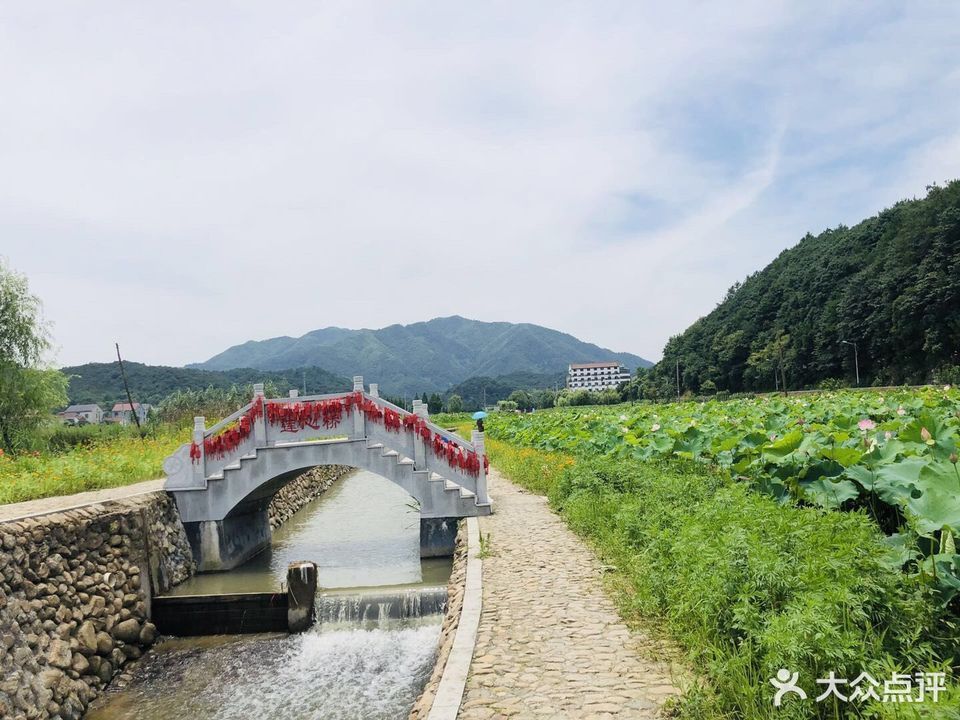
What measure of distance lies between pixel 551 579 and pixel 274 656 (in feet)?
16.3

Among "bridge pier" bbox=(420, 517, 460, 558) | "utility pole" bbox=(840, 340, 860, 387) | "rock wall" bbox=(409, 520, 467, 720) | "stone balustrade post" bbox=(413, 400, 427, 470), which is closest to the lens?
"rock wall" bbox=(409, 520, 467, 720)

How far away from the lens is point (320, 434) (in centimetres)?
1441

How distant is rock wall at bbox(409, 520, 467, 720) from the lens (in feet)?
17.7

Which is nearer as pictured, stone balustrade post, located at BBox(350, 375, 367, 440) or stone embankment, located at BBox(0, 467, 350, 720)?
stone embankment, located at BBox(0, 467, 350, 720)

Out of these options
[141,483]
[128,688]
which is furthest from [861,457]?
[141,483]

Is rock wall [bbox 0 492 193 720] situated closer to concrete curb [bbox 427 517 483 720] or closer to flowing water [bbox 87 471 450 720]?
flowing water [bbox 87 471 450 720]

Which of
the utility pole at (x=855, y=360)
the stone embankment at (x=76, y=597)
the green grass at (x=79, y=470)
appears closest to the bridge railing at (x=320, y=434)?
the stone embankment at (x=76, y=597)

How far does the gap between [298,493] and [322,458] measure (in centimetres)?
949

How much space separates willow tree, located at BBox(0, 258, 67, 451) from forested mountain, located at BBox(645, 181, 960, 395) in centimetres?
5929

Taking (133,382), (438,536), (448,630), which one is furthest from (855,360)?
(133,382)

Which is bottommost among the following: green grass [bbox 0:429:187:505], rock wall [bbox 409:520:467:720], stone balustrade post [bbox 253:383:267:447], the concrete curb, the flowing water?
the flowing water

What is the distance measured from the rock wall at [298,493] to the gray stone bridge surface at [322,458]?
431cm

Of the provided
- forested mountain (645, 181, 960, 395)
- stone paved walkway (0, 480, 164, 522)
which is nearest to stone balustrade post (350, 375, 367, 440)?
stone paved walkway (0, 480, 164, 522)

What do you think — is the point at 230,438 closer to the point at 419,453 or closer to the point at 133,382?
the point at 419,453
